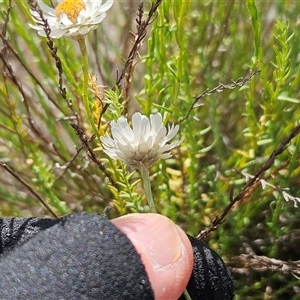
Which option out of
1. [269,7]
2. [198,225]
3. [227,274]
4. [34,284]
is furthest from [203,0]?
[34,284]

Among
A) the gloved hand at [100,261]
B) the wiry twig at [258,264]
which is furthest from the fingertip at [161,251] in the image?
the wiry twig at [258,264]

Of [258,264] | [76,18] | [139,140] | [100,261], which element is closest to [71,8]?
[76,18]

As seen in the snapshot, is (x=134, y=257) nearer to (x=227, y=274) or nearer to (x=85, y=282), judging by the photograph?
(x=85, y=282)

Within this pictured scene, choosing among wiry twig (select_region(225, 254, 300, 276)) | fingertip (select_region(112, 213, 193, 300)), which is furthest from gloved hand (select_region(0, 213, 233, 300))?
wiry twig (select_region(225, 254, 300, 276))

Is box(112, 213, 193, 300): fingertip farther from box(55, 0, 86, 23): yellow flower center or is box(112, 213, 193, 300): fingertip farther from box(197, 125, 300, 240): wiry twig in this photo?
box(55, 0, 86, 23): yellow flower center

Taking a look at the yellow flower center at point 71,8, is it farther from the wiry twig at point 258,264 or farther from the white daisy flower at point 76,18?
the wiry twig at point 258,264
